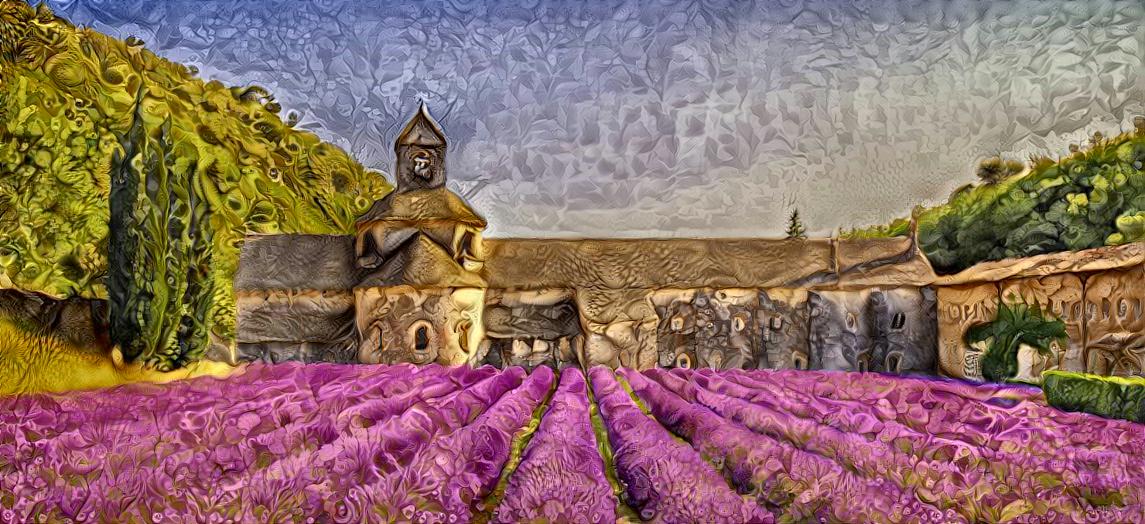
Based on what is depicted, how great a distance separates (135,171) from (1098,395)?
29.5 feet

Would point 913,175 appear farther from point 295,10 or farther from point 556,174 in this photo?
point 295,10

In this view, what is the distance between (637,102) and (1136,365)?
19.5 ft

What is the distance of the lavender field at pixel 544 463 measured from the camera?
2922 mm

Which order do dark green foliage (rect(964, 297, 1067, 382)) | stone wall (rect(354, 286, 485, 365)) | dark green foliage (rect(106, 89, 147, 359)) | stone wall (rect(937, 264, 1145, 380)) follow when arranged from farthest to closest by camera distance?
stone wall (rect(354, 286, 485, 365)) < dark green foliage (rect(964, 297, 1067, 382)) < stone wall (rect(937, 264, 1145, 380)) < dark green foliage (rect(106, 89, 147, 359))

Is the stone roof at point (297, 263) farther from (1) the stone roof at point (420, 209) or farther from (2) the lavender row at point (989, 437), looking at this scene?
(2) the lavender row at point (989, 437)

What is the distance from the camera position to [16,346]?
5.50 m

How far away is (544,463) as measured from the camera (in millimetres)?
3730

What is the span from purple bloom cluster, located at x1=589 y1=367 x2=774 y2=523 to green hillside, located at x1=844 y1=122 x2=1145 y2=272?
19.9 ft

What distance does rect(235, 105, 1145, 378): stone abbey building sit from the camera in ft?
41.4

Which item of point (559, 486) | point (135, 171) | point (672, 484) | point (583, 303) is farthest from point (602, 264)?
point (559, 486)

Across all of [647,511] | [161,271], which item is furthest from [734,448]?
[161,271]

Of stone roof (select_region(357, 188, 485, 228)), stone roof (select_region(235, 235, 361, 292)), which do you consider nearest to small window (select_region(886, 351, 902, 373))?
stone roof (select_region(357, 188, 485, 228))

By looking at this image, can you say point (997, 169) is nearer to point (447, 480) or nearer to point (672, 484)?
point (672, 484)

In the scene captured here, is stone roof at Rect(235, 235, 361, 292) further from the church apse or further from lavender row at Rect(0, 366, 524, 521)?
lavender row at Rect(0, 366, 524, 521)
